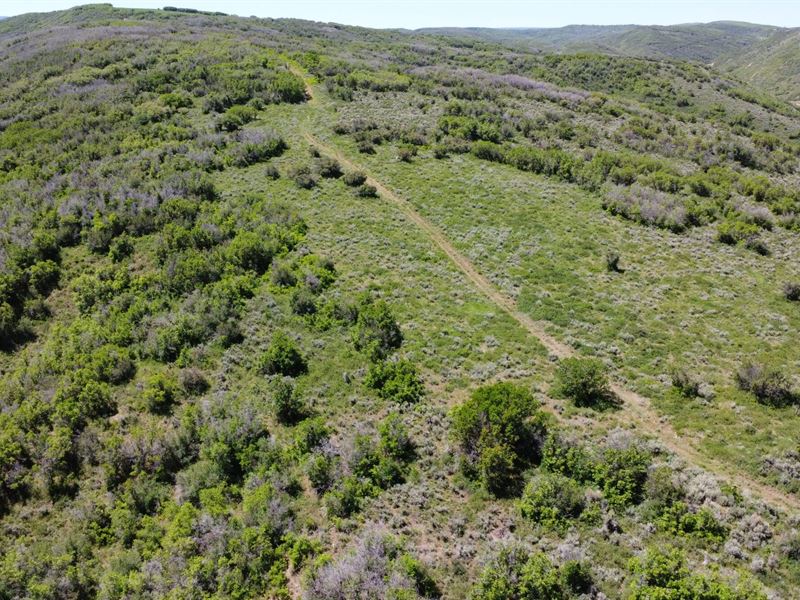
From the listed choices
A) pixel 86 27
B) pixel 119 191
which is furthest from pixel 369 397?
pixel 86 27

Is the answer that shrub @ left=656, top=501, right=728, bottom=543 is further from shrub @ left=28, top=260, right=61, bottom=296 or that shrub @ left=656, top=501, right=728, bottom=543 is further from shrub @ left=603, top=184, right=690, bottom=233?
shrub @ left=28, top=260, right=61, bottom=296

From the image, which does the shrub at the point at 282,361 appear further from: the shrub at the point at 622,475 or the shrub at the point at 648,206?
the shrub at the point at 648,206

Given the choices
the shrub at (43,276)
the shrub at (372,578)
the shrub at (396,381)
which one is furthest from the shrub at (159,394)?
the shrub at (43,276)

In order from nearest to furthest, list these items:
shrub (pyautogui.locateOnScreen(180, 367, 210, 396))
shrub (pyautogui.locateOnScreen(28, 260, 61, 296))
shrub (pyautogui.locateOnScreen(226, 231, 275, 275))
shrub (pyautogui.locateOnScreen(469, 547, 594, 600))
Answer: shrub (pyautogui.locateOnScreen(469, 547, 594, 600)) → shrub (pyautogui.locateOnScreen(180, 367, 210, 396)) → shrub (pyautogui.locateOnScreen(28, 260, 61, 296)) → shrub (pyautogui.locateOnScreen(226, 231, 275, 275))

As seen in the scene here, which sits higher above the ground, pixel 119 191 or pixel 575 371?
pixel 119 191

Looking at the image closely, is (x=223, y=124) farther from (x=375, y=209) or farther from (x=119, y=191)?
(x=375, y=209)

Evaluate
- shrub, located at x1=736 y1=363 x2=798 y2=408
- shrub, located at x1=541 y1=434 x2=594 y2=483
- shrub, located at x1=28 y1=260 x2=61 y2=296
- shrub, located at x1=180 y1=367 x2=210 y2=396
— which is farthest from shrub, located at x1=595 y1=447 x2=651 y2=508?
shrub, located at x1=28 y1=260 x2=61 y2=296

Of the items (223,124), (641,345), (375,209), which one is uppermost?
(223,124)
